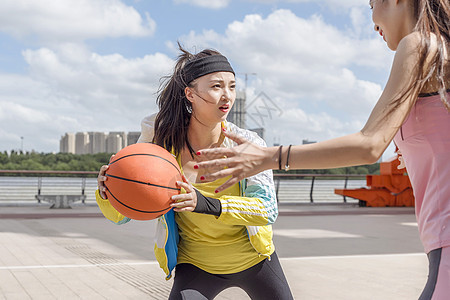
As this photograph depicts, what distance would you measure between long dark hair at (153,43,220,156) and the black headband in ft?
0.14

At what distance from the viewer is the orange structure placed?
2219cm

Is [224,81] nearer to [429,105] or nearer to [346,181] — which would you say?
[429,105]

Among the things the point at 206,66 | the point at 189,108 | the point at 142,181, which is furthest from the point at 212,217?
the point at 206,66

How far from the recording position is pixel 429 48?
75.4 inches

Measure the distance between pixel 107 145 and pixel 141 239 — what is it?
4566 centimetres

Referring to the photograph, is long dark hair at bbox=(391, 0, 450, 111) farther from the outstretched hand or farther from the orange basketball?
the orange basketball

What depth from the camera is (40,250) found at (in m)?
9.98

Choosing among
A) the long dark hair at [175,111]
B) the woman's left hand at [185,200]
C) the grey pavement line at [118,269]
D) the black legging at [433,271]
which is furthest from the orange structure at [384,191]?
the black legging at [433,271]

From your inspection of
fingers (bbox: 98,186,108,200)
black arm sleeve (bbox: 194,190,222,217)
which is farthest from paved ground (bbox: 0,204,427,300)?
black arm sleeve (bbox: 194,190,222,217)

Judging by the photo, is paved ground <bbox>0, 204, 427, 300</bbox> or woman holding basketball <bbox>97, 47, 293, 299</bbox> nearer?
woman holding basketball <bbox>97, 47, 293, 299</bbox>

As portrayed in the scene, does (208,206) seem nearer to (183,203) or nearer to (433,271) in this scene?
(183,203)

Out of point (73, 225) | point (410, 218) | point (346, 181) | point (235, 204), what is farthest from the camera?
point (346, 181)

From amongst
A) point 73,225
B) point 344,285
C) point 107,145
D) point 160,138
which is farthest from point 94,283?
point 107,145

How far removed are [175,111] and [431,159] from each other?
1.98m
